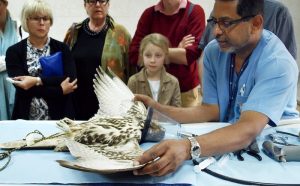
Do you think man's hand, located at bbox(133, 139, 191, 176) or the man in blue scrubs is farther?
the man in blue scrubs

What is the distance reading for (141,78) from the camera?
8.13 ft

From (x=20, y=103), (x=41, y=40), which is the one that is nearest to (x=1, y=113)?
(x=20, y=103)

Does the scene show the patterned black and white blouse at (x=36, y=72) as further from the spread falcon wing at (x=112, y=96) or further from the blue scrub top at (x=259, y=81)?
the blue scrub top at (x=259, y=81)

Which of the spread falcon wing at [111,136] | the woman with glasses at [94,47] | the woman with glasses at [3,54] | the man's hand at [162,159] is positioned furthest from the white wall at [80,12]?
the man's hand at [162,159]

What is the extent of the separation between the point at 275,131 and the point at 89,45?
1.49 m

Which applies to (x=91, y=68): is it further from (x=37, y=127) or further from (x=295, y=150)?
(x=295, y=150)

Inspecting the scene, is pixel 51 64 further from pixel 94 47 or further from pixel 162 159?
pixel 162 159

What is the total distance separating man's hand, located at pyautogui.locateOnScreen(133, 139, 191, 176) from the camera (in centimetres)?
109

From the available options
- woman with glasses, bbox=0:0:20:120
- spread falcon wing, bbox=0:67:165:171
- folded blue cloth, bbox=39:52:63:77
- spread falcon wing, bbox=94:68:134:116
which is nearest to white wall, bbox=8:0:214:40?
woman with glasses, bbox=0:0:20:120

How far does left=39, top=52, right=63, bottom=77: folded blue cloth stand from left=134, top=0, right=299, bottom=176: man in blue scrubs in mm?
869

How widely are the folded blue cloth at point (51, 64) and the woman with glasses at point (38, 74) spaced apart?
0.01m

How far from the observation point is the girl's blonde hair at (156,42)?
2.42 metres

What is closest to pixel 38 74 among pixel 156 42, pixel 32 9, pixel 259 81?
pixel 32 9

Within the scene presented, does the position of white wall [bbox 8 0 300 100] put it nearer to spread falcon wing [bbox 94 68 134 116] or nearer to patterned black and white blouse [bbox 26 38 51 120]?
patterned black and white blouse [bbox 26 38 51 120]
